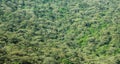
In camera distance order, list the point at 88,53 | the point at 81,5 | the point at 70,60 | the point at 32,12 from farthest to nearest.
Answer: the point at 81,5, the point at 32,12, the point at 88,53, the point at 70,60

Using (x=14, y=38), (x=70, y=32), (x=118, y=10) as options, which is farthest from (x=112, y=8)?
(x=14, y=38)

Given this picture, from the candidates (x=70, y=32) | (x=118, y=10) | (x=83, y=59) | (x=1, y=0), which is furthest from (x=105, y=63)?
(x=1, y=0)

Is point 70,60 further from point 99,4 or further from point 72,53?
point 99,4

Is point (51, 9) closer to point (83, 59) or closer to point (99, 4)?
point (99, 4)

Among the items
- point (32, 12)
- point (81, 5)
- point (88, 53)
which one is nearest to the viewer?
point (88, 53)

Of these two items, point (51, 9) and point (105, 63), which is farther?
point (51, 9)

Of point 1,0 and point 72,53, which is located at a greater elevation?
point 1,0
